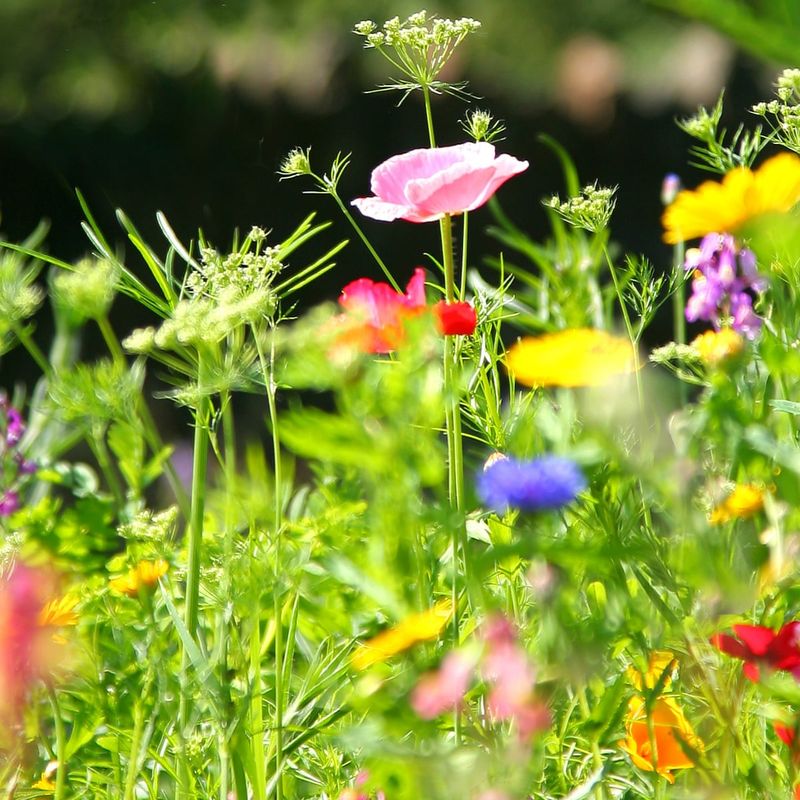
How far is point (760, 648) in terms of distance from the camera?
621 millimetres

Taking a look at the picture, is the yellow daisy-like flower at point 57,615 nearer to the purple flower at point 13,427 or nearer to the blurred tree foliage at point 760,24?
the blurred tree foliage at point 760,24

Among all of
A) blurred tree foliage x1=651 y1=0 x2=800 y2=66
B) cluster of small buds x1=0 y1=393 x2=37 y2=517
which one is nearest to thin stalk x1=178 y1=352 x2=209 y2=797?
blurred tree foliage x1=651 y1=0 x2=800 y2=66

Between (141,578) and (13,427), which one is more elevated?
(141,578)

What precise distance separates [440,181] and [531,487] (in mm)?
366

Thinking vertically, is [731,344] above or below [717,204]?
below

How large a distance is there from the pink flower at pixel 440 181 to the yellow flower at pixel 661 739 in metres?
0.34

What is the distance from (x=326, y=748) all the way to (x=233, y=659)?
0.34 ft

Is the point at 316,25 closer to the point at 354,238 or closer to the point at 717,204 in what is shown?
the point at 354,238

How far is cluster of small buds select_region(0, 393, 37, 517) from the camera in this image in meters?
1.31

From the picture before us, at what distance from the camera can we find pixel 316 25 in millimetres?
4359

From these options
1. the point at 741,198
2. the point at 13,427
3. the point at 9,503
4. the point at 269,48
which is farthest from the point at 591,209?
the point at 269,48

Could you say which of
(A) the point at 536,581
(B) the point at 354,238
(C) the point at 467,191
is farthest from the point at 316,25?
(A) the point at 536,581

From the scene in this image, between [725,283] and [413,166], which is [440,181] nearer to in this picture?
[413,166]

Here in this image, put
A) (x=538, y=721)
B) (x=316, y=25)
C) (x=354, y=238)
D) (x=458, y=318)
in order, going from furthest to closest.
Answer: (x=316, y=25)
(x=354, y=238)
(x=458, y=318)
(x=538, y=721)
